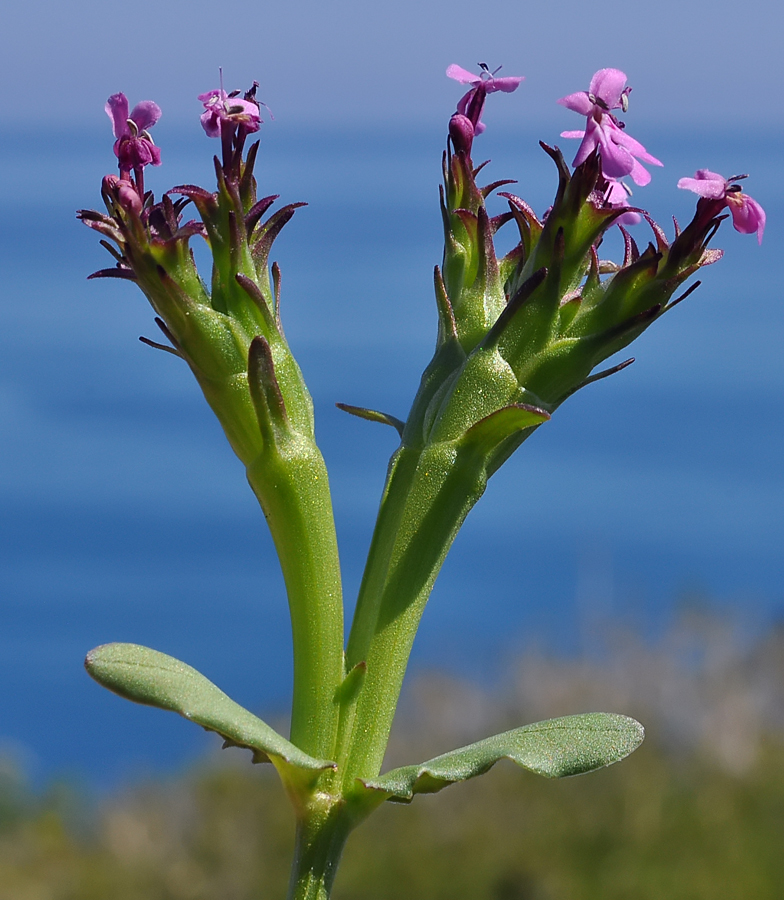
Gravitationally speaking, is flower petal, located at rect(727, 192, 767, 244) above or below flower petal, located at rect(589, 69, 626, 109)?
below

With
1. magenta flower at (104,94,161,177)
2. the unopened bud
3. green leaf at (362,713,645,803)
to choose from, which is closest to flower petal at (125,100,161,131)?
magenta flower at (104,94,161,177)

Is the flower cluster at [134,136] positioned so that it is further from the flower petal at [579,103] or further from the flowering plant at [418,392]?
the flower petal at [579,103]

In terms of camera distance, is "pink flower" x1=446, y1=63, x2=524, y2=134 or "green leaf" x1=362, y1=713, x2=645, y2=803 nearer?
"green leaf" x1=362, y1=713, x2=645, y2=803

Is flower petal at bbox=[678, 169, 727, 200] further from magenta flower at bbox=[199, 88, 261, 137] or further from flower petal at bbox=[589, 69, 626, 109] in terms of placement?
magenta flower at bbox=[199, 88, 261, 137]

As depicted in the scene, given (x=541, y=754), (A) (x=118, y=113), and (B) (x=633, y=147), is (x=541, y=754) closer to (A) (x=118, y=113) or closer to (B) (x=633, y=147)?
(B) (x=633, y=147)

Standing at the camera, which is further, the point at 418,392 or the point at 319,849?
the point at 418,392

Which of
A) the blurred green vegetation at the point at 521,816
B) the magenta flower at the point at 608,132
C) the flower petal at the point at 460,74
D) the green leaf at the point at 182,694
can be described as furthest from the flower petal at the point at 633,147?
the blurred green vegetation at the point at 521,816

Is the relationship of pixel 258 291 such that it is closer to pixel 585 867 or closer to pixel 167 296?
pixel 167 296

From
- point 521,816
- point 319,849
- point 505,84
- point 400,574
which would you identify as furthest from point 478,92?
point 521,816
